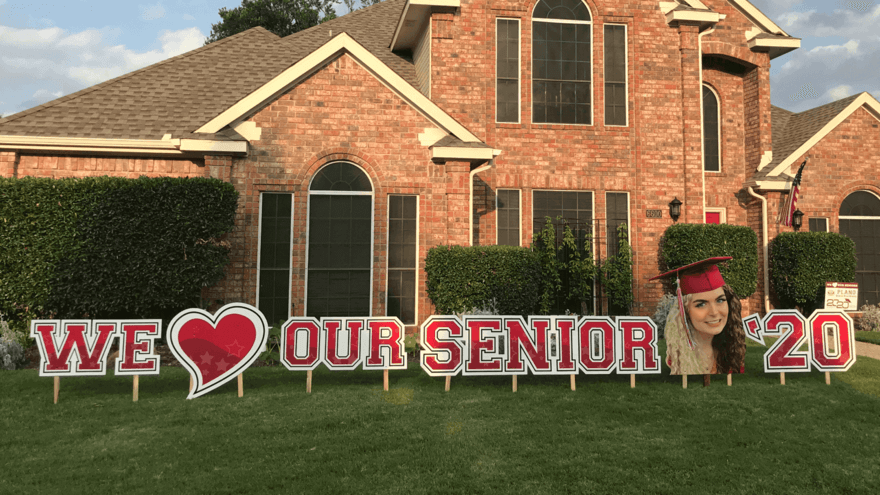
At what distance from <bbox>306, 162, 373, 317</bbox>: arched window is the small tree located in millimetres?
26310

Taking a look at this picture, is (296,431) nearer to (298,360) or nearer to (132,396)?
(298,360)

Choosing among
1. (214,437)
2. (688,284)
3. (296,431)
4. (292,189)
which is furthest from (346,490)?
(292,189)

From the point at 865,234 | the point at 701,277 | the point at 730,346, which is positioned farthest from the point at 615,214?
the point at 865,234

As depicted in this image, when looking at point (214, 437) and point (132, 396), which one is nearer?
point (214, 437)

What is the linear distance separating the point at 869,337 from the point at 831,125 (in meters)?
6.70

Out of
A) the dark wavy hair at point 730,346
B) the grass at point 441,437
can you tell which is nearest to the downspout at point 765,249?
the grass at point 441,437

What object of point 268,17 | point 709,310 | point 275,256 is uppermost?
point 268,17

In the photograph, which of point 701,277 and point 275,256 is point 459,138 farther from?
point 701,277

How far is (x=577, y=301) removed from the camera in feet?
46.7

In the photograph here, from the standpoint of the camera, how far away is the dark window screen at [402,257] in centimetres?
1220

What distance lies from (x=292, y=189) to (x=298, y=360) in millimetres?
5119

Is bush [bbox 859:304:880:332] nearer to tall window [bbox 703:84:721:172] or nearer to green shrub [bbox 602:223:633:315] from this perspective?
tall window [bbox 703:84:721:172]

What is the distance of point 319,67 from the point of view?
1200cm

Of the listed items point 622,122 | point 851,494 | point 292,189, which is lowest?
point 851,494
